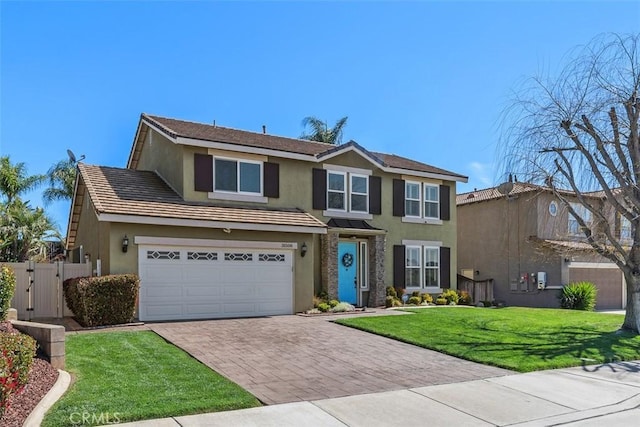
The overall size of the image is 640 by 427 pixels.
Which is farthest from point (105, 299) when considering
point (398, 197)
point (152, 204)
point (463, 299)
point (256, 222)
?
point (463, 299)

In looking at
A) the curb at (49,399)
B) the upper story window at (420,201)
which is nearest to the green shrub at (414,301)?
the upper story window at (420,201)

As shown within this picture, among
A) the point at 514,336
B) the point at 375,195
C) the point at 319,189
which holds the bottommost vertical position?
the point at 514,336

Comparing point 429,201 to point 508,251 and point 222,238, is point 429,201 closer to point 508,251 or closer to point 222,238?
point 508,251

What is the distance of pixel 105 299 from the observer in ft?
44.9

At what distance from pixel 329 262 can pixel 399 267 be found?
3718 mm

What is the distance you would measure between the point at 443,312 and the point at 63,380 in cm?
1249

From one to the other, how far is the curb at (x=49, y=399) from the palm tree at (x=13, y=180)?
974 inches

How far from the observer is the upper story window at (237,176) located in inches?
696

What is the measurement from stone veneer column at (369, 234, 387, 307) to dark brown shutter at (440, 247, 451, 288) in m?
3.51

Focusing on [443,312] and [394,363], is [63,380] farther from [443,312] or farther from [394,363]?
[443,312]

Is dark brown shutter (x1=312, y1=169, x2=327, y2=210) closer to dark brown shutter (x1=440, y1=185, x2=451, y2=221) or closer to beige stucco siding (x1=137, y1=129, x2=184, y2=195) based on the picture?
beige stucco siding (x1=137, y1=129, x2=184, y2=195)

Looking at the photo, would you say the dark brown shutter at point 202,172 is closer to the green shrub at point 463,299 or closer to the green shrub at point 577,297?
the green shrub at point 463,299

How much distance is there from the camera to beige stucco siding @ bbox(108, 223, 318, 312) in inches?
579

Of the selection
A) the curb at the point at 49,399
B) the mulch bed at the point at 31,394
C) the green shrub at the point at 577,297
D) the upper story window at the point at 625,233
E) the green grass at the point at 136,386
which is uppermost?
the upper story window at the point at 625,233
